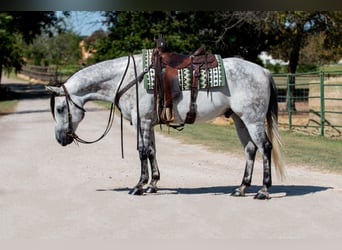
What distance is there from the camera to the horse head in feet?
26.8

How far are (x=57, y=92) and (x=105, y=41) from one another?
23672 millimetres

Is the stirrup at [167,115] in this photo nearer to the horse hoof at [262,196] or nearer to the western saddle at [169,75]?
the western saddle at [169,75]

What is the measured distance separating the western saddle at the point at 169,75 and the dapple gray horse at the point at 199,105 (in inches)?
3.3

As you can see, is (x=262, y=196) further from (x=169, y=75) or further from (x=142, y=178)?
(x=169, y=75)

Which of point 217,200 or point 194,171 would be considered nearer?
point 217,200

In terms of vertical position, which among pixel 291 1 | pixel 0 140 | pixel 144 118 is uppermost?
pixel 291 1

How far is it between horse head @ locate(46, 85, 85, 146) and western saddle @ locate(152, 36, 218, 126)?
43.6 inches

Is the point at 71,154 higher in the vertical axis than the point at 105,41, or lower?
lower

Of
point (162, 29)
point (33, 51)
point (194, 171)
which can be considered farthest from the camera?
point (33, 51)

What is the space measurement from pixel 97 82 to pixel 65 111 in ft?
1.88

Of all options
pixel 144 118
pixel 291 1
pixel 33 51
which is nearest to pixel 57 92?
pixel 144 118

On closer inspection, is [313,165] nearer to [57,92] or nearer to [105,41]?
[57,92]

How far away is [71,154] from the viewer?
490 inches

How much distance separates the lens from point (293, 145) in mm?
14297
